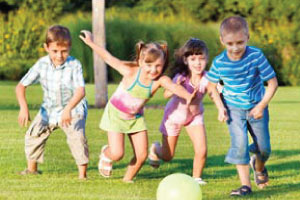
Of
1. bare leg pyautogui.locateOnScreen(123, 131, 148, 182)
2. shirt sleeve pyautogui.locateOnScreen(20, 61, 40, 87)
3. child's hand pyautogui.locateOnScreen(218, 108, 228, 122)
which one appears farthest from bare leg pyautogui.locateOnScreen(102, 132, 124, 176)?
child's hand pyautogui.locateOnScreen(218, 108, 228, 122)

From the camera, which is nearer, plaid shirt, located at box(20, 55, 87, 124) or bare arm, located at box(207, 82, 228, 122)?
bare arm, located at box(207, 82, 228, 122)

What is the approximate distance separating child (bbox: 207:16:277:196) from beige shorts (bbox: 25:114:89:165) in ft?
5.12

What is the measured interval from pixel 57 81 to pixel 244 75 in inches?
82.6

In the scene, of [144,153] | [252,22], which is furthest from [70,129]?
[252,22]

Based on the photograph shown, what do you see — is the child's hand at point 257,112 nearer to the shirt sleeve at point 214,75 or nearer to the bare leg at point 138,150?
the shirt sleeve at point 214,75

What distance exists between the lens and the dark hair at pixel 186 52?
843 cm

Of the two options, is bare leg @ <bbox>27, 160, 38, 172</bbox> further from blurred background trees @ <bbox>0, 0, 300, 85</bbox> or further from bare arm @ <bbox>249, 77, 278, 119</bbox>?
blurred background trees @ <bbox>0, 0, 300, 85</bbox>

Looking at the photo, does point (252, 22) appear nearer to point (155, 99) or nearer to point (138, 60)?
point (155, 99)

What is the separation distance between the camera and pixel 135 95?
8094mm

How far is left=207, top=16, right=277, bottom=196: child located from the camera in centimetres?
732

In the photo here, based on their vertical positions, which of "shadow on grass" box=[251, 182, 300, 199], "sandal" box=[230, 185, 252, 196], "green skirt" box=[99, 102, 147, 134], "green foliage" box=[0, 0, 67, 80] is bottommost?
"green foliage" box=[0, 0, 67, 80]

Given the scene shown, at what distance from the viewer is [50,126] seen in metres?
8.51

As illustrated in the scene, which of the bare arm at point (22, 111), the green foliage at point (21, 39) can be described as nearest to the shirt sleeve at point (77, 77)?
the bare arm at point (22, 111)

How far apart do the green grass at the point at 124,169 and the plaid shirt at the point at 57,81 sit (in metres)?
0.74
